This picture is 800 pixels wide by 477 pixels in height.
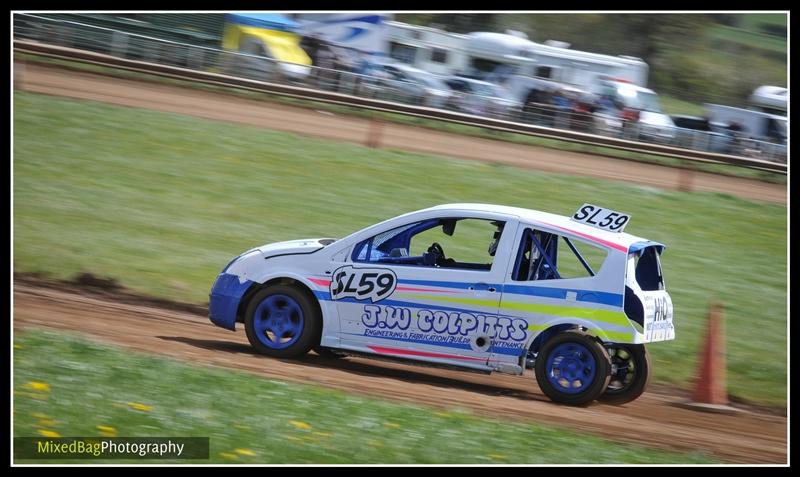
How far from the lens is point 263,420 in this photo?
24.1 feet

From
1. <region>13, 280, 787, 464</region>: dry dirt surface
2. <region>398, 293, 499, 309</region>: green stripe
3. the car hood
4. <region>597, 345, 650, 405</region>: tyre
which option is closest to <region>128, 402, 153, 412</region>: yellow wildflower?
<region>13, 280, 787, 464</region>: dry dirt surface

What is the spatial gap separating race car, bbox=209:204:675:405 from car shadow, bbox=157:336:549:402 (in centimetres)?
16

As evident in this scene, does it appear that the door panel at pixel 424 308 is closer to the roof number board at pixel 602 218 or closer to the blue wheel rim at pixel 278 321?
the blue wheel rim at pixel 278 321

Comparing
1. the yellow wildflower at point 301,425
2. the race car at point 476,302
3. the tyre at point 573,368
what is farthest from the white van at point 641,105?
the yellow wildflower at point 301,425

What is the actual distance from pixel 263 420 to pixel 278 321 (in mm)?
2014

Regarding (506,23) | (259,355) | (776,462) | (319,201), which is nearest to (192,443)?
(259,355)

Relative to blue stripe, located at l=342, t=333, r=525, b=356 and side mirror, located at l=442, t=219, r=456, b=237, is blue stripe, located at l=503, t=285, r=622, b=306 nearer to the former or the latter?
blue stripe, located at l=342, t=333, r=525, b=356

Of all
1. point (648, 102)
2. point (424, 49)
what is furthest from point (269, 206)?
point (424, 49)

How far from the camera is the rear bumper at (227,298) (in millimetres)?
9328

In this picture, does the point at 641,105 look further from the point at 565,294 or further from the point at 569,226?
the point at 565,294

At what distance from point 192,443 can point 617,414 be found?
3.90m

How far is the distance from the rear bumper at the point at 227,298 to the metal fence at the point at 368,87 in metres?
16.4

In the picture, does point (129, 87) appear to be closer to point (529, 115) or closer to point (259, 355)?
point (529, 115)

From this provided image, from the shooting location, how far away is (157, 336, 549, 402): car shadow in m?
9.23
